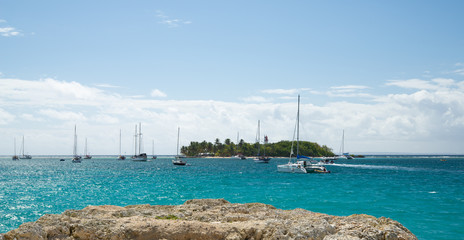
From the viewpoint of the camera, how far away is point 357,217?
9.93 metres

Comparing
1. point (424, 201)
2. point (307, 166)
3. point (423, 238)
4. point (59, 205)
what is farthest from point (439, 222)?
point (307, 166)

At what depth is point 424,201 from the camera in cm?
3167

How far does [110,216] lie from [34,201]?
2603cm

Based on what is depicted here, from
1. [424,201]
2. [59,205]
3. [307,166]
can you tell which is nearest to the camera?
[59,205]

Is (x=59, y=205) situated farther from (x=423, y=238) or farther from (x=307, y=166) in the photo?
(x=307, y=166)

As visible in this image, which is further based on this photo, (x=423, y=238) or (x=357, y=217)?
(x=423, y=238)

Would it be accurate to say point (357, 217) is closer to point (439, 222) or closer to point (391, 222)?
point (391, 222)

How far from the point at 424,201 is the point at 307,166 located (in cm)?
3960

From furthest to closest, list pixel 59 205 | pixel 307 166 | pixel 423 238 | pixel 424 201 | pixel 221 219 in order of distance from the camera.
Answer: pixel 307 166 → pixel 424 201 → pixel 59 205 → pixel 423 238 → pixel 221 219

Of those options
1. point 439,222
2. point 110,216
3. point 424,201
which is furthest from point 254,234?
point 424,201

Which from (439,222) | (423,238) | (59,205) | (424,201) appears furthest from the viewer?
(424,201)

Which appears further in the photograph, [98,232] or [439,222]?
[439,222]

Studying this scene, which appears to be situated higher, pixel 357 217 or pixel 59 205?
pixel 357 217

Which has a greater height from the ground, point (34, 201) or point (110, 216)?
point (110, 216)
